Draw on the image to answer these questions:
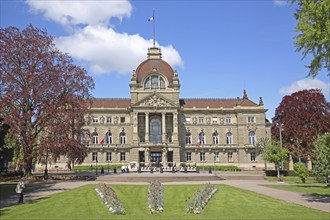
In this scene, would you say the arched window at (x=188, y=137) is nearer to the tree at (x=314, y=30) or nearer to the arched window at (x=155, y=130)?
the arched window at (x=155, y=130)

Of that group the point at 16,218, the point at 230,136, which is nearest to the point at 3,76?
the point at 16,218

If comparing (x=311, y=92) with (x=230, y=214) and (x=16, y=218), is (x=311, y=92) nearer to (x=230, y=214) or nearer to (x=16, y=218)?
(x=230, y=214)

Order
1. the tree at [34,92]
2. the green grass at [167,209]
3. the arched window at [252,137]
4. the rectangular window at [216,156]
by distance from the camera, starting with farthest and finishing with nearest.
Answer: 1. the arched window at [252,137]
2. the rectangular window at [216,156]
3. the tree at [34,92]
4. the green grass at [167,209]

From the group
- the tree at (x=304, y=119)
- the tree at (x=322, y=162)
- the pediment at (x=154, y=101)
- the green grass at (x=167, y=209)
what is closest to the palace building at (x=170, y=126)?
the pediment at (x=154, y=101)

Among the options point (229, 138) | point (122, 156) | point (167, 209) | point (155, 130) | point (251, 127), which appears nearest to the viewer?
point (167, 209)

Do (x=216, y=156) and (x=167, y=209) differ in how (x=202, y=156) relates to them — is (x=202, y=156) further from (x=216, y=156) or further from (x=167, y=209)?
(x=167, y=209)

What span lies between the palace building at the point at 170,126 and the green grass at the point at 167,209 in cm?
5137

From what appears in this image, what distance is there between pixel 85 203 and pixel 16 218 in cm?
599

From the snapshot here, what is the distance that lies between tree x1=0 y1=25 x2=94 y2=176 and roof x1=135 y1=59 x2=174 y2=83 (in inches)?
1523

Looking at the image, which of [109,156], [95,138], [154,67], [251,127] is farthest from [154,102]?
[251,127]

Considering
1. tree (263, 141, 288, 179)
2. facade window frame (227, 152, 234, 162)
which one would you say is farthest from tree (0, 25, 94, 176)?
facade window frame (227, 152, 234, 162)

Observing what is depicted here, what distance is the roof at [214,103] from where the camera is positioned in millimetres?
86938

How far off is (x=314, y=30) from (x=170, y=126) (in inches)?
2401

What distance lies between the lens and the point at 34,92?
139ft
